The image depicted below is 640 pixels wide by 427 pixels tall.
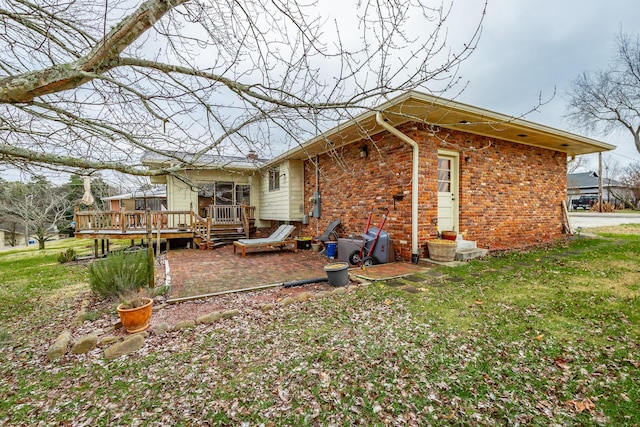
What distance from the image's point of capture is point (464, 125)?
498cm

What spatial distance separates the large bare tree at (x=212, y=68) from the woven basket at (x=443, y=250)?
13.4ft

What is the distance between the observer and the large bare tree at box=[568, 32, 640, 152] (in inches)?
428

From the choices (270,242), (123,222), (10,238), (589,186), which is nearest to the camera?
(270,242)

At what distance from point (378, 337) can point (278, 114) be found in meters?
2.45

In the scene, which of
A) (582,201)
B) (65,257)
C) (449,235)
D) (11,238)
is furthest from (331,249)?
(582,201)

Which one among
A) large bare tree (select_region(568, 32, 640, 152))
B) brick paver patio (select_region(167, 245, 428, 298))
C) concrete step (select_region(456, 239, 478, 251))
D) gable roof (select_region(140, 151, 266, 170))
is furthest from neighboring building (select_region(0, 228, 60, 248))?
large bare tree (select_region(568, 32, 640, 152))

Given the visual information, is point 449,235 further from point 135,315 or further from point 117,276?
point 117,276

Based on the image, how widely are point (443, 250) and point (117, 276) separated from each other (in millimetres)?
5859

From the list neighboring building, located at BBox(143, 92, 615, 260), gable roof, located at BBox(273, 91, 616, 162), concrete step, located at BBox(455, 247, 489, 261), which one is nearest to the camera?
gable roof, located at BBox(273, 91, 616, 162)

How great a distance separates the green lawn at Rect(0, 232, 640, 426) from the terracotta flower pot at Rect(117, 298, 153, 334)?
0.39m

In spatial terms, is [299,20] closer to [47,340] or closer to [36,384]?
[36,384]

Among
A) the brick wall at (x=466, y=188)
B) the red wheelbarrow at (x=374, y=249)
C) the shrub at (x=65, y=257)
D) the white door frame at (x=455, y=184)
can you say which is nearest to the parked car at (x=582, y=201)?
the brick wall at (x=466, y=188)

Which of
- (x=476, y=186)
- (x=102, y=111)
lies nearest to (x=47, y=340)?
A: (x=102, y=111)

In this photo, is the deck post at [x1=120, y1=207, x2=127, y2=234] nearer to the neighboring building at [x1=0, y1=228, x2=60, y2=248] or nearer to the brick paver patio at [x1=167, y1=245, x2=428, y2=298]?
the brick paver patio at [x1=167, y1=245, x2=428, y2=298]
